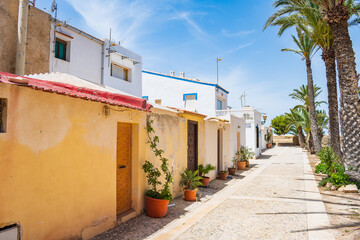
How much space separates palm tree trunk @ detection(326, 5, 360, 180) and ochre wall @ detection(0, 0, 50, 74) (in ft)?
37.9

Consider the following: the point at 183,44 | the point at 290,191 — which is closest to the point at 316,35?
the point at 183,44

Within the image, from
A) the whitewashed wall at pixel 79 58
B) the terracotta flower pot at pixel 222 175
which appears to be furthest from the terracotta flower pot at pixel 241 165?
the whitewashed wall at pixel 79 58

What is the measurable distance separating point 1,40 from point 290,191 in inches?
441

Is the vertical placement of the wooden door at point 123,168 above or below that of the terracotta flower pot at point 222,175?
above

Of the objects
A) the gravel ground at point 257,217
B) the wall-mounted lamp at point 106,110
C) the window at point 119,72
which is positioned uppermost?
the window at point 119,72

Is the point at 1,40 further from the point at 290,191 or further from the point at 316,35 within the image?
the point at 316,35

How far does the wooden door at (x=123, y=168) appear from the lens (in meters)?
6.03

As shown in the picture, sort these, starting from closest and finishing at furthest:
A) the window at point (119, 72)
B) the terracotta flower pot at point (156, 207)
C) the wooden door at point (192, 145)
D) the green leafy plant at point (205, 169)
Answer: the terracotta flower pot at point (156, 207) < the wooden door at point (192, 145) < the green leafy plant at point (205, 169) < the window at point (119, 72)

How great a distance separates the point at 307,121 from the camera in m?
27.5

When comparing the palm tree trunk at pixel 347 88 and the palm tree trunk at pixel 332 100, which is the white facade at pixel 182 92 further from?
the palm tree trunk at pixel 347 88

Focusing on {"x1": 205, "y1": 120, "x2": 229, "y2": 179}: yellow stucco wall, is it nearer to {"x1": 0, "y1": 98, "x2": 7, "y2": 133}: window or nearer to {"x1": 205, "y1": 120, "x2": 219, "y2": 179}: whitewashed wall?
{"x1": 205, "y1": 120, "x2": 219, "y2": 179}: whitewashed wall

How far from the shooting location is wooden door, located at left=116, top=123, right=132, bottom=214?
603cm

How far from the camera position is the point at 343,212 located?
6.48 m

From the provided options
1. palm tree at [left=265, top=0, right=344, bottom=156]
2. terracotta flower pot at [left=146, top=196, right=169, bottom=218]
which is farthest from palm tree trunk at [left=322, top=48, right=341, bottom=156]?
terracotta flower pot at [left=146, top=196, right=169, bottom=218]
